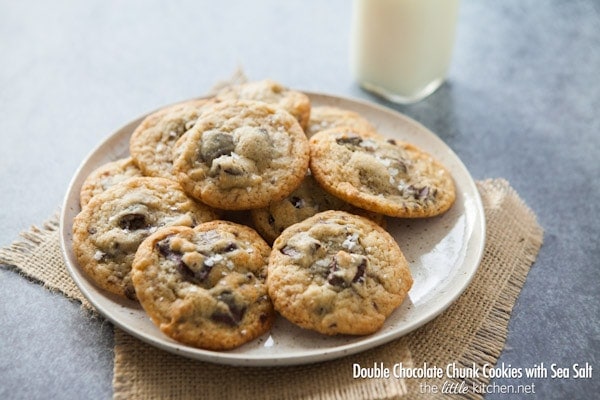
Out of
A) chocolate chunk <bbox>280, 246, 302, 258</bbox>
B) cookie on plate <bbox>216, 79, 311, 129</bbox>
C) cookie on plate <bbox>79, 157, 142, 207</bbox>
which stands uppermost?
cookie on plate <bbox>216, 79, 311, 129</bbox>

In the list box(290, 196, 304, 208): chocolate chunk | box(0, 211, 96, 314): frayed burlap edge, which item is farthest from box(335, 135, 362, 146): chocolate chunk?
box(0, 211, 96, 314): frayed burlap edge

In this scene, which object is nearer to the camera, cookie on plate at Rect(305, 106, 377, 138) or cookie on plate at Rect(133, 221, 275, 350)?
cookie on plate at Rect(133, 221, 275, 350)

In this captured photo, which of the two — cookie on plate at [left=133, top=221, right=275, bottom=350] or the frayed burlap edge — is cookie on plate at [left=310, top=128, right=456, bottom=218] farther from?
the frayed burlap edge

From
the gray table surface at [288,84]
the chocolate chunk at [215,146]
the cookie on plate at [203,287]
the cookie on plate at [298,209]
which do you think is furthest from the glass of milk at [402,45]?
the cookie on plate at [203,287]

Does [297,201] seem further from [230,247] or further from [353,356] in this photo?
[353,356]

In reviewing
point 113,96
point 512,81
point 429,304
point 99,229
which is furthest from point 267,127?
point 512,81
